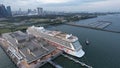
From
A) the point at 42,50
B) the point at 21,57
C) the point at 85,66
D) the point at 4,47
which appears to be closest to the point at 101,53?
the point at 85,66

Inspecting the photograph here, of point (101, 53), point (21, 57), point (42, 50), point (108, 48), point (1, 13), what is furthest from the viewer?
point (1, 13)

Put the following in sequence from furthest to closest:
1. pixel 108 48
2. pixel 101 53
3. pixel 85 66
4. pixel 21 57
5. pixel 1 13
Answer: pixel 1 13 → pixel 108 48 → pixel 101 53 → pixel 21 57 → pixel 85 66

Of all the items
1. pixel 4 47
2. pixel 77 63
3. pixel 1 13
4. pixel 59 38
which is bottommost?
pixel 1 13

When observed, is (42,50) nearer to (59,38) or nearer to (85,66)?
(59,38)

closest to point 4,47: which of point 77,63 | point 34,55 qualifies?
point 34,55

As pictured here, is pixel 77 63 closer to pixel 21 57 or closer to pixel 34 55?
pixel 34 55

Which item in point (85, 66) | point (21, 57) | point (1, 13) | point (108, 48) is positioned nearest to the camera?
point (85, 66)

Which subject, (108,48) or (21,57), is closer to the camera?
(21,57)

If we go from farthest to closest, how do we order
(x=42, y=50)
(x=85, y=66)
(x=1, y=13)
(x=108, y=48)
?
(x=1, y=13) → (x=108, y=48) → (x=42, y=50) → (x=85, y=66)

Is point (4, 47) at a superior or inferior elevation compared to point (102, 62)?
inferior
